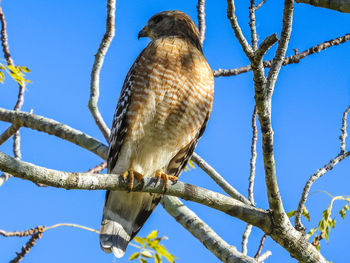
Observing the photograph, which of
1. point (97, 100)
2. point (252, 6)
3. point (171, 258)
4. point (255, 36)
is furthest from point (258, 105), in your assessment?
point (97, 100)

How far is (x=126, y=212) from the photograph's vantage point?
5.29 metres

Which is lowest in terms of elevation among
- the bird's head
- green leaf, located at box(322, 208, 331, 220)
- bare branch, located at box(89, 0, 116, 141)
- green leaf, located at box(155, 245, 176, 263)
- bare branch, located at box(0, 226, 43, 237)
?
green leaf, located at box(155, 245, 176, 263)

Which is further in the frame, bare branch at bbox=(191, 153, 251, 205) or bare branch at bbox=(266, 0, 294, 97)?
bare branch at bbox=(191, 153, 251, 205)

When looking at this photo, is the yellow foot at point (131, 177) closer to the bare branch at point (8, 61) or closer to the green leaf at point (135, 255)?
the green leaf at point (135, 255)

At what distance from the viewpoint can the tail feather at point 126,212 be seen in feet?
16.8

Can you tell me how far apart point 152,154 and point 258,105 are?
187 centimetres

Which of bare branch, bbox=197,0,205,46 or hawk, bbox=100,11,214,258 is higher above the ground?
bare branch, bbox=197,0,205,46

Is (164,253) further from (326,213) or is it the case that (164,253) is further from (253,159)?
(253,159)

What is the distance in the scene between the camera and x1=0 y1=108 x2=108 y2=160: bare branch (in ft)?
16.8

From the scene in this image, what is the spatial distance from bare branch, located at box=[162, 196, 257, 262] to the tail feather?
14.8 inches

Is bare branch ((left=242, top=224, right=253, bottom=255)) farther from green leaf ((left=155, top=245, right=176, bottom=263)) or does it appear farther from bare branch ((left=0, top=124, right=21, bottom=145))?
bare branch ((left=0, top=124, right=21, bottom=145))

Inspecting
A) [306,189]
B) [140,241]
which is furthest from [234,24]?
[140,241]

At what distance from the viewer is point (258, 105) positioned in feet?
11.1

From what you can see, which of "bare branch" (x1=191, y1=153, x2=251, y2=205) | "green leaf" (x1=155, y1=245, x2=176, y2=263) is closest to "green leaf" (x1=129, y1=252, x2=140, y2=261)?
"green leaf" (x1=155, y1=245, x2=176, y2=263)
